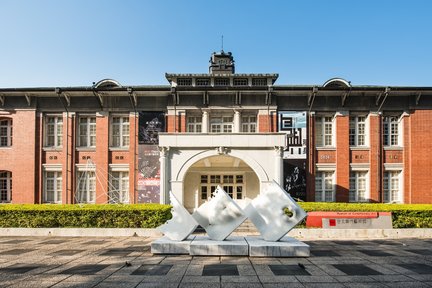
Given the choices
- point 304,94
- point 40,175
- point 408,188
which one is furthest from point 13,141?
point 408,188

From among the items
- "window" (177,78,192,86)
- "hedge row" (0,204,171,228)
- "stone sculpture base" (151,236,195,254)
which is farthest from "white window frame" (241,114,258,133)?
"stone sculpture base" (151,236,195,254)

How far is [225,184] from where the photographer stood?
72.4ft

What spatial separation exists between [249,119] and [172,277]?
15.2m

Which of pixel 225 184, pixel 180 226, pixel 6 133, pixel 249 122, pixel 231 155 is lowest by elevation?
pixel 180 226

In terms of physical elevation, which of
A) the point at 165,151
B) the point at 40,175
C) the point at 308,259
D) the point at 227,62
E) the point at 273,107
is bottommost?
the point at 308,259

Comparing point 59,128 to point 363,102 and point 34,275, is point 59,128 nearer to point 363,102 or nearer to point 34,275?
point 34,275

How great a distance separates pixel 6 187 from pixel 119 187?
8.27 meters

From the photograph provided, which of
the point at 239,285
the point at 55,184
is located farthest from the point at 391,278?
the point at 55,184

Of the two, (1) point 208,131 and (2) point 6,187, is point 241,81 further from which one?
(2) point 6,187

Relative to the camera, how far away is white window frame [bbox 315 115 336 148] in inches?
866

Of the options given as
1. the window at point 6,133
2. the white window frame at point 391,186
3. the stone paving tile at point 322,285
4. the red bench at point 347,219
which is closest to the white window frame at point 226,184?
the red bench at point 347,219

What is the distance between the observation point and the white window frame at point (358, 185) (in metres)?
21.4

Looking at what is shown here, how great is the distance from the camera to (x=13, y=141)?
21703 millimetres

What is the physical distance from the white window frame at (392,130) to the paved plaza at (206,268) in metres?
10.4
